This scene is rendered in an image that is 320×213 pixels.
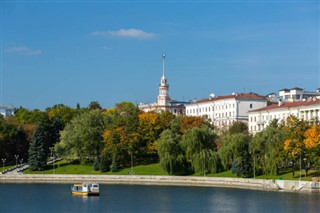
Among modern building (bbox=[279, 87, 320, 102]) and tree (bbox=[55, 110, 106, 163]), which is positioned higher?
modern building (bbox=[279, 87, 320, 102])

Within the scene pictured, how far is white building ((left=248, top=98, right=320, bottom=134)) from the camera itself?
123 m

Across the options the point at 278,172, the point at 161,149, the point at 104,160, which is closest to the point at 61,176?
the point at 104,160

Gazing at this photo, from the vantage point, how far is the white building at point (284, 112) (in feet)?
404

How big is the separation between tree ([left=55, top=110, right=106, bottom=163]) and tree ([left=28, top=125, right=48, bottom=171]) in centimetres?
353

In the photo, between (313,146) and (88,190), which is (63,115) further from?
(313,146)

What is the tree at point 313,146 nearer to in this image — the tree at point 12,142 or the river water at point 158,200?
the river water at point 158,200

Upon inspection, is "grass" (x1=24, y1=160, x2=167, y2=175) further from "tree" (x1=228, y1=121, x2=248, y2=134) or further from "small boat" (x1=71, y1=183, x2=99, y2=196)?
"small boat" (x1=71, y1=183, x2=99, y2=196)

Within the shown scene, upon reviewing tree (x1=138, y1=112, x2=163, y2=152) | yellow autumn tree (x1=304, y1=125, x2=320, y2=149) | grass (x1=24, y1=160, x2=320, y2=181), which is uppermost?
tree (x1=138, y1=112, x2=163, y2=152)

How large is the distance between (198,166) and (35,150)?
32522 mm

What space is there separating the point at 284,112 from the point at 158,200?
201ft

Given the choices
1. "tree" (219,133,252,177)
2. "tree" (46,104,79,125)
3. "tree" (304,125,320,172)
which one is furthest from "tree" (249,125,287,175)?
"tree" (46,104,79,125)

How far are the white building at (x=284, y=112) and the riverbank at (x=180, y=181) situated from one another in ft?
80.2

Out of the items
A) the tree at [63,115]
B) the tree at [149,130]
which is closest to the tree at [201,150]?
the tree at [149,130]

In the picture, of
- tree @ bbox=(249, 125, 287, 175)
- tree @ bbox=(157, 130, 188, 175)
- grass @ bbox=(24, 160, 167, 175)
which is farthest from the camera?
grass @ bbox=(24, 160, 167, 175)
